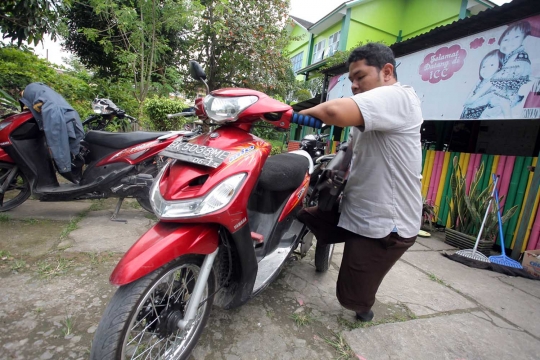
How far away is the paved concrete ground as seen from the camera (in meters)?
1.57

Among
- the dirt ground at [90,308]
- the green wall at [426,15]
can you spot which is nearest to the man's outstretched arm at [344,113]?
the dirt ground at [90,308]

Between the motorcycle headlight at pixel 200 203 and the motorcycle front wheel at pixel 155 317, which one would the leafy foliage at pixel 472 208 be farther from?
the motorcycle front wheel at pixel 155 317

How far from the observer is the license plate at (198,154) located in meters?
1.32

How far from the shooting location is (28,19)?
12.4 feet

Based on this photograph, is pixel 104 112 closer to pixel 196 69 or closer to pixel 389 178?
pixel 196 69

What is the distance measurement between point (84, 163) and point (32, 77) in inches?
107

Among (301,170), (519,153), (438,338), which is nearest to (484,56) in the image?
(519,153)

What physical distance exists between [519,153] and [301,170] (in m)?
5.90

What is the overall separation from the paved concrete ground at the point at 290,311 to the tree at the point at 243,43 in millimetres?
7962

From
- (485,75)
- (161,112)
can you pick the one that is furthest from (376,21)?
(485,75)

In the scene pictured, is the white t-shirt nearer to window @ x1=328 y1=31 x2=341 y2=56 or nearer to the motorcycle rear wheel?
the motorcycle rear wheel

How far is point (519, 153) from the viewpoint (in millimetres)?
5773

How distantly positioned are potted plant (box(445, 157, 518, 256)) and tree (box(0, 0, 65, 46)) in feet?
18.8

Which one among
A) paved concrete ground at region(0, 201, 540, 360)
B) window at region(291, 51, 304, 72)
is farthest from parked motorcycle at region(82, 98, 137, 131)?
window at region(291, 51, 304, 72)
